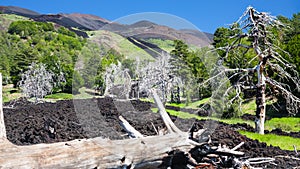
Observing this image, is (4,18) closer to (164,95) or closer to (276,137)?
(164,95)

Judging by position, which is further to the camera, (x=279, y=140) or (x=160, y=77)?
(x=160, y=77)

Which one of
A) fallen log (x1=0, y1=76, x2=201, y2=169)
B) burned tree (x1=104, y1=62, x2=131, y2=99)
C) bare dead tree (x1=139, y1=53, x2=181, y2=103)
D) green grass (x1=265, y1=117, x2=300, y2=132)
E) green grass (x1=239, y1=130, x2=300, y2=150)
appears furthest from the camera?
burned tree (x1=104, y1=62, x2=131, y2=99)

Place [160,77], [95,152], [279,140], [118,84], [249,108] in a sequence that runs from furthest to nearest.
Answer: [118,84], [160,77], [249,108], [279,140], [95,152]

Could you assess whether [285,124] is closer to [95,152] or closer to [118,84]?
[118,84]

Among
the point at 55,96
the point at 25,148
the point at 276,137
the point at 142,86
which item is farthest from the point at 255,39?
the point at 55,96

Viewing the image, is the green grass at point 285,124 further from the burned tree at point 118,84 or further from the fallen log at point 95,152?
the fallen log at point 95,152

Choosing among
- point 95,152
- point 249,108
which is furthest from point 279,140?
point 249,108

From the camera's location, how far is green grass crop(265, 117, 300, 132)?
15620 mm

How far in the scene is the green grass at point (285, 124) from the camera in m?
15.6

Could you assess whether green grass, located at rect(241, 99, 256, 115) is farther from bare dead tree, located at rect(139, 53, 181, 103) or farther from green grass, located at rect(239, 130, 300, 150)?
green grass, located at rect(239, 130, 300, 150)

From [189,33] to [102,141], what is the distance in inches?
214

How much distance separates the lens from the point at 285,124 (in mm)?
16297

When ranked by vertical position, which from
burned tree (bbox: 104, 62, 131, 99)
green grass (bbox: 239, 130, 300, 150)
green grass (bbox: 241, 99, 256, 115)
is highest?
burned tree (bbox: 104, 62, 131, 99)

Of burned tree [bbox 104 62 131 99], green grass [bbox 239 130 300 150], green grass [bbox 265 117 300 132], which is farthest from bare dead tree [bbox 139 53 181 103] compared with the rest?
green grass [bbox 239 130 300 150]
